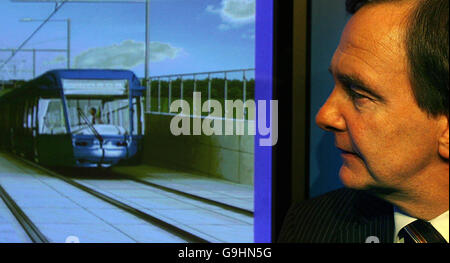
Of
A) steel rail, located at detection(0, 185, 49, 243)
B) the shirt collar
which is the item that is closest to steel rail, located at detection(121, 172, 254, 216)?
steel rail, located at detection(0, 185, 49, 243)

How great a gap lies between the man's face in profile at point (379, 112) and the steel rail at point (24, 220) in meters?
1.83

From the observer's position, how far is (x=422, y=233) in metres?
0.87

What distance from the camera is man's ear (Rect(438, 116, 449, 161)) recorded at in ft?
2.60

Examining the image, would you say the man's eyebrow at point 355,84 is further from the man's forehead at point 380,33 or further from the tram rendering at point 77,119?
the tram rendering at point 77,119

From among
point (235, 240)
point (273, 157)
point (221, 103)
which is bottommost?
point (235, 240)

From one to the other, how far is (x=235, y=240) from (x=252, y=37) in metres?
1.03

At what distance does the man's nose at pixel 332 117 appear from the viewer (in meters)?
0.87

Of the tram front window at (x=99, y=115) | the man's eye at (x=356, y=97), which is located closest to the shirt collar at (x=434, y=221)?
the man's eye at (x=356, y=97)

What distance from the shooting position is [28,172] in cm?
250

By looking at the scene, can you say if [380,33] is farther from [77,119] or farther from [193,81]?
[77,119]

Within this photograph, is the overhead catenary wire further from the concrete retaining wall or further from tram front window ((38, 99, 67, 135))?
the concrete retaining wall

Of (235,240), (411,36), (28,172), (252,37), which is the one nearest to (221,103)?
(252,37)

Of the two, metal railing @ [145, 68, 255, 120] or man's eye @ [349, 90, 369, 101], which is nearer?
man's eye @ [349, 90, 369, 101]
